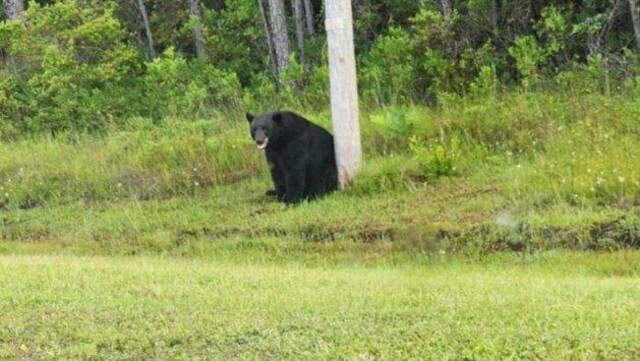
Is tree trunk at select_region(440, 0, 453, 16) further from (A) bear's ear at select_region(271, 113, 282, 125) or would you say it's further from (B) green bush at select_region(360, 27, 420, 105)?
(A) bear's ear at select_region(271, 113, 282, 125)

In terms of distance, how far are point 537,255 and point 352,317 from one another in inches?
122

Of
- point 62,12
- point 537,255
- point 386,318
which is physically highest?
point 62,12

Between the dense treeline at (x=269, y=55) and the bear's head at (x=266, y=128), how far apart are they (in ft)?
10.6

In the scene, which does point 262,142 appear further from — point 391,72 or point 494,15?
point 494,15

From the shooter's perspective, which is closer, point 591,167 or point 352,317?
point 352,317

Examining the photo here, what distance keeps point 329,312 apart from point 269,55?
595 inches

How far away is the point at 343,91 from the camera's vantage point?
11.6 metres

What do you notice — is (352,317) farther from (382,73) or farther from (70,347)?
(382,73)

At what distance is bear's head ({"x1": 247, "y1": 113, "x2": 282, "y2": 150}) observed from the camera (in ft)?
36.7

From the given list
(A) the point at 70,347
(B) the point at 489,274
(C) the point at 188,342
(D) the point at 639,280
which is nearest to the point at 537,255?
(B) the point at 489,274

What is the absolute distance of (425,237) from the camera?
30.3ft

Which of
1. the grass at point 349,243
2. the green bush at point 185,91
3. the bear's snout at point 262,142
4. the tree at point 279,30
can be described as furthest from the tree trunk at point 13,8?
the bear's snout at point 262,142

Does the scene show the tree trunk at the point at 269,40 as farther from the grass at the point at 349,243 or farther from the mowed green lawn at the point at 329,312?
the mowed green lawn at the point at 329,312

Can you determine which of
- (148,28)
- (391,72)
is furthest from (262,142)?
(148,28)
